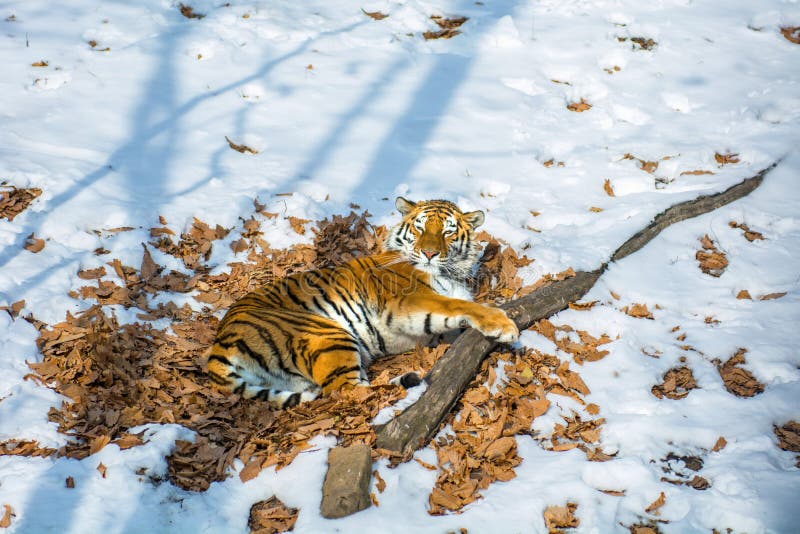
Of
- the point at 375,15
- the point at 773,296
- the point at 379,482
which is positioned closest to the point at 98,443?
the point at 379,482

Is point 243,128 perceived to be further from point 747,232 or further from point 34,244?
point 747,232

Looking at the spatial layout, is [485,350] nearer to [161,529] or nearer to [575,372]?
[575,372]

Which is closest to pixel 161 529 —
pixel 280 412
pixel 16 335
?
pixel 280 412

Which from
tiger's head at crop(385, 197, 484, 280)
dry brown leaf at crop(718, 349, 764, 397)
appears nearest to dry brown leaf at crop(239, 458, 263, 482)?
tiger's head at crop(385, 197, 484, 280)

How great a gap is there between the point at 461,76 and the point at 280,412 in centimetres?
561

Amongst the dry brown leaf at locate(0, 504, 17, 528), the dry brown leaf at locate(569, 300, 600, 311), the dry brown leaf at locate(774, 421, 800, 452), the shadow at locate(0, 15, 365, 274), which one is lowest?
the dry brown leaf at locate(569, 300, 600, 311)

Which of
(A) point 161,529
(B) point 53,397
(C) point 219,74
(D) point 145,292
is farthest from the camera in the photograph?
(C) point 219,74

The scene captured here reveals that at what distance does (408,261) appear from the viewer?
4.88 m

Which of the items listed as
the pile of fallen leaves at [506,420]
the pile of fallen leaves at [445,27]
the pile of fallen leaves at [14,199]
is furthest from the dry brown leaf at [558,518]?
the pile of fallen leaves at [445,27]

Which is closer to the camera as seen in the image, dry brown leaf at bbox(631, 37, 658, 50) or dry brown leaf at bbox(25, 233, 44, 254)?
dry brown leaf at bbox(25, 233, 44, 254)

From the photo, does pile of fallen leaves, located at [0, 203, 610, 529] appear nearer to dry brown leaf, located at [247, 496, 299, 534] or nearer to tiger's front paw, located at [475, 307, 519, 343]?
dry brown leaf, located at [247, 496, 299, 534]

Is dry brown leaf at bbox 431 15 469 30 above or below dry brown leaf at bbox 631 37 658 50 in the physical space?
above

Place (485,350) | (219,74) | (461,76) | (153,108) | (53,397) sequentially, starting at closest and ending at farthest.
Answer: (53,397)
(485,350)
(153,108)
(219,74)
(461,76)

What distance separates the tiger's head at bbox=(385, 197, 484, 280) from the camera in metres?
4.73
